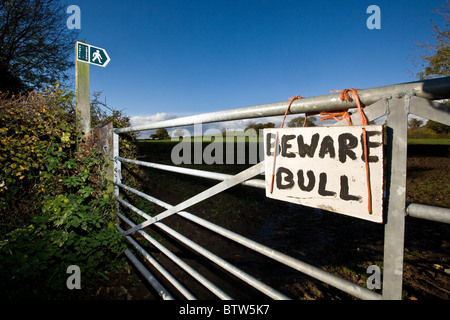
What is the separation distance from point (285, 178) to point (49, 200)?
300 centimetres

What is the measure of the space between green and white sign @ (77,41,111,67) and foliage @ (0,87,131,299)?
1.93 ft

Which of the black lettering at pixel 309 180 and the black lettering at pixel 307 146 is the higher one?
the black lettering at pixel 307 146

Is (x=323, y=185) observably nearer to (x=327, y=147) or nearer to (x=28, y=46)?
(x=327, y=147)

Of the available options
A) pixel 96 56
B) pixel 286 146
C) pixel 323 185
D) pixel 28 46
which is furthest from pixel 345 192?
pixel 28 46

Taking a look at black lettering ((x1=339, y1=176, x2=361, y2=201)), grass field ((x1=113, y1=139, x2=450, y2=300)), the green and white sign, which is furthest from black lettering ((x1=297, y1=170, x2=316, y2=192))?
the green and white sign

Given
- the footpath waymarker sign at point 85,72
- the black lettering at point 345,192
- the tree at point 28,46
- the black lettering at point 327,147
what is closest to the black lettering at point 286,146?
the black lettering at point 327,147

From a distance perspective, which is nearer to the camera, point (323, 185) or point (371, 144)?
point (371, 144)

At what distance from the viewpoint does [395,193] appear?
2.83 feet

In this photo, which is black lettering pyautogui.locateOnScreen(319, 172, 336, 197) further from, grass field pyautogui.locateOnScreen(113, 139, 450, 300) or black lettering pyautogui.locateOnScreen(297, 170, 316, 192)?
grass field pyautogui.locateOnScreen(113, 139, 450, 300)

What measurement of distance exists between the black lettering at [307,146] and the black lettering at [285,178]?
0.11 m

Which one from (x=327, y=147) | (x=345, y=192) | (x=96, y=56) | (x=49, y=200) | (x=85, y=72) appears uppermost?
(x=96, y=56)

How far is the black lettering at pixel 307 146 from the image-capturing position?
3.26 feet

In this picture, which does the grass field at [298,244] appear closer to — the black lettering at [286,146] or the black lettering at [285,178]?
the black lettering at [285,178]
